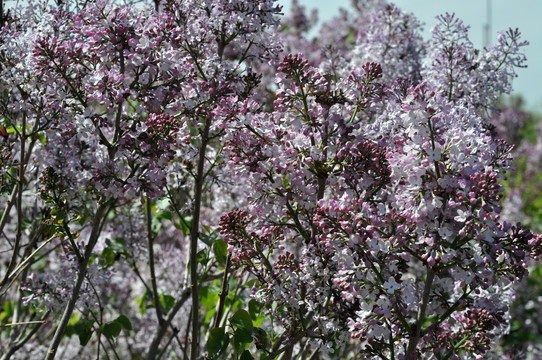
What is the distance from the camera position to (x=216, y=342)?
2.51 meters

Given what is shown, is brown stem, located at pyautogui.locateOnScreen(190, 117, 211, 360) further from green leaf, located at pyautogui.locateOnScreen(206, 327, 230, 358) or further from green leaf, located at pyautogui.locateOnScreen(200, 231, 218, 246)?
green leaf, located at pyautogui.locateOnScreen(200, 231, 218, 246)

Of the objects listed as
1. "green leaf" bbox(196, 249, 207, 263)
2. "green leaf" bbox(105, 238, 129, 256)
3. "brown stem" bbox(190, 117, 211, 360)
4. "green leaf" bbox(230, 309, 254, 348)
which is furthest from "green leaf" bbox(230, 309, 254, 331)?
"green leaf" bbox(105, 238, 129, 256)

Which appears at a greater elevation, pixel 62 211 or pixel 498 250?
pixel 62 211

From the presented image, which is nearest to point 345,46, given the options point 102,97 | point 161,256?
point 161,256

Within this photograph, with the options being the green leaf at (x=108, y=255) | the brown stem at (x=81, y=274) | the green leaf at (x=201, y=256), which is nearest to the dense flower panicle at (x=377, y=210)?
the brown stem at (x=81, y=274)

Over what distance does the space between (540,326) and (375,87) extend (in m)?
8.21

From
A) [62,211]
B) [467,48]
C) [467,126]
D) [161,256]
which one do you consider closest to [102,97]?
[62,211]

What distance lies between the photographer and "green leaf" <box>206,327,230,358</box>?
249cm

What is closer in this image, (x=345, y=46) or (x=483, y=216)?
(x=483, y=216)

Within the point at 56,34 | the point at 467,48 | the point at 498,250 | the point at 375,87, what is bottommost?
the point at 498,250

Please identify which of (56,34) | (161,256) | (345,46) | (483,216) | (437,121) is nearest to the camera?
(483,216)

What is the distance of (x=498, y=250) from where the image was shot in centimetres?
185

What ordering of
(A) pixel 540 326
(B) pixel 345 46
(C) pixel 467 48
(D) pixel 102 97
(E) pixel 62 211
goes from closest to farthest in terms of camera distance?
(D) pixel 102 97
(E) pixel 62 211
(C) pixel 467 48
(B) pixel 345 46
(A) pixel 540 326

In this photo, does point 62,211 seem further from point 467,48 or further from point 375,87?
point 467,48
